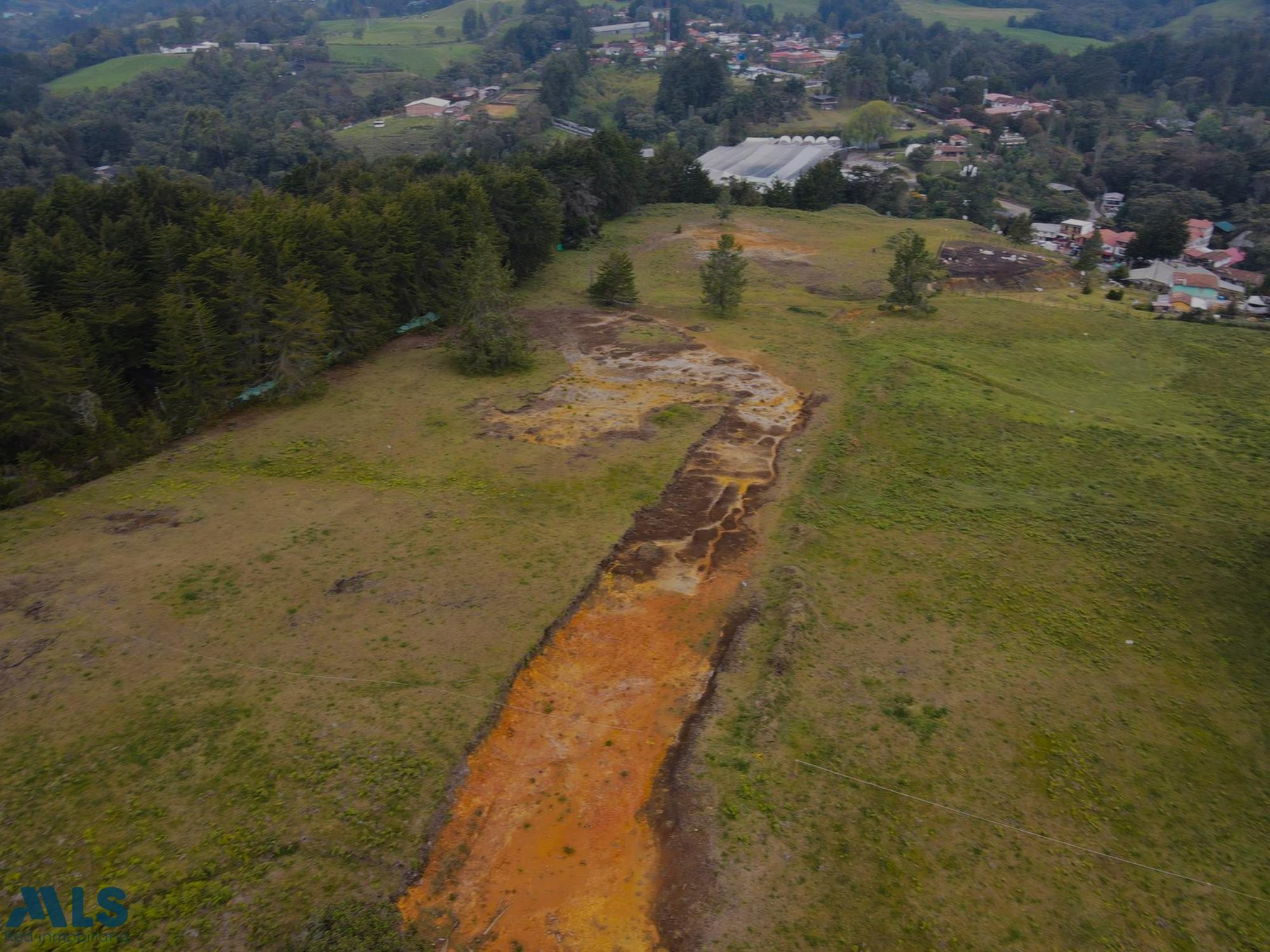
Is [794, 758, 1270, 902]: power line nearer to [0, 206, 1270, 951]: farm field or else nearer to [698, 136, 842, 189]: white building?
[0, 206, 1270, 951]: farm field

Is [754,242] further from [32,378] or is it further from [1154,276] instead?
[32,378]

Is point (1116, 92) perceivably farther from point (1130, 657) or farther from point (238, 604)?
point (238, 604)

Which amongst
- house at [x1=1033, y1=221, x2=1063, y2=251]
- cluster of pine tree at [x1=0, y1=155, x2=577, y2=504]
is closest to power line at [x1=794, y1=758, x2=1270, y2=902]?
cluster of pine tree at [x1=0, y1=155, x2=577, y2=504]

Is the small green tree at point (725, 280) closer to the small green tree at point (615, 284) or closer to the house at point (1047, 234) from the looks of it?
the small green tree at point (615, 284)

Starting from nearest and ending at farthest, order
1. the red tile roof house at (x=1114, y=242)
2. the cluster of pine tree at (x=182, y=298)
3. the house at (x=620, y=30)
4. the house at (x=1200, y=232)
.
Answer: the cluster of pine tree at (x=182, y=298), the red tile roof house at (x=1114, y=242), the house at (x=1200, y=232), the house at (x=620, y=30)

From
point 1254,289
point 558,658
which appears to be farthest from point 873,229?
point 558,658

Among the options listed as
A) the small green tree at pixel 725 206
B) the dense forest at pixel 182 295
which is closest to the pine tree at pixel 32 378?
the dense forest at pixel 182 295
